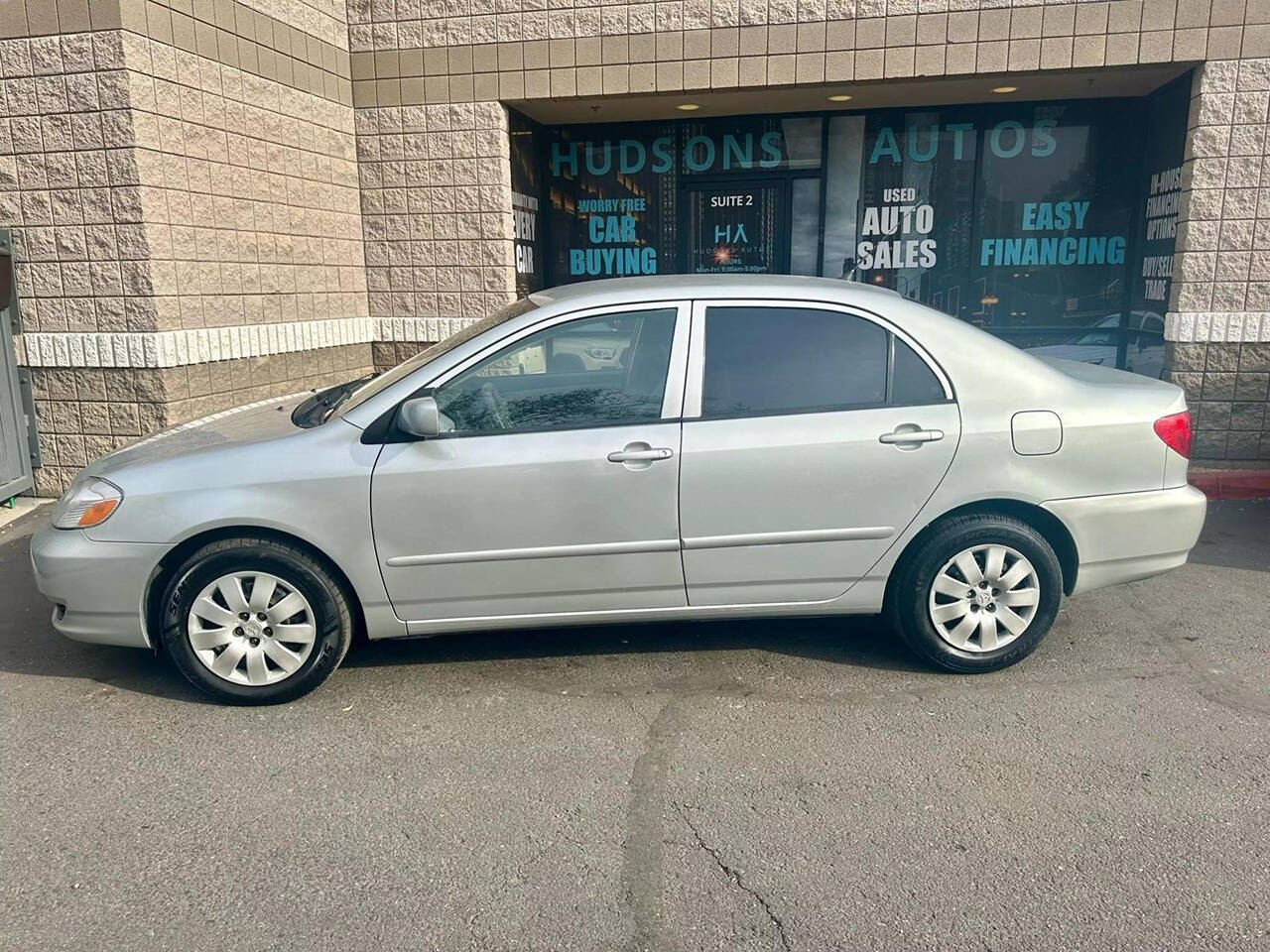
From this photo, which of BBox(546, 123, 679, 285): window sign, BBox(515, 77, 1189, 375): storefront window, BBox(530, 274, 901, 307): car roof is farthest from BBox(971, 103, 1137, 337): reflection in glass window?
BBox(530, 274, 901, 307): car roof

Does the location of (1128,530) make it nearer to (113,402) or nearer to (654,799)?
(654,799)

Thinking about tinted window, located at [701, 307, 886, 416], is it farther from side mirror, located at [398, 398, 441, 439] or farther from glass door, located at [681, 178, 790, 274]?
glass door, located at [681, 178, 790, 274]

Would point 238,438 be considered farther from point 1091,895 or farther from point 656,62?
point 656,62

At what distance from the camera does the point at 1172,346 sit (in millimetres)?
7988

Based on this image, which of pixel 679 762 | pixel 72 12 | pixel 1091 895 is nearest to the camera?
pixel 1091 895

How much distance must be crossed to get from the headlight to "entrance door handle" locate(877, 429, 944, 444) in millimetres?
3164

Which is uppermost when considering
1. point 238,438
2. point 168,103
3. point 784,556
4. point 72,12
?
point 72,12

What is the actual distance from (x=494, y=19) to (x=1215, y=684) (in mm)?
7532

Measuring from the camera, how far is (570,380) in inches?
167

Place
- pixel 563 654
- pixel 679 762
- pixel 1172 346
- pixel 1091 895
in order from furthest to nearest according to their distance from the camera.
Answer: pixel 1172 346, pixel 563 654, pixel 679 762, pixel 1091 895

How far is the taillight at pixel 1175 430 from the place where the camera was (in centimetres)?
422

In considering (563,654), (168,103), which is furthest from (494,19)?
(563,654)

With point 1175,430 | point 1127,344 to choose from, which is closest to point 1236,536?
point 1175,430

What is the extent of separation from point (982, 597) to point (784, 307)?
59.7 inches
